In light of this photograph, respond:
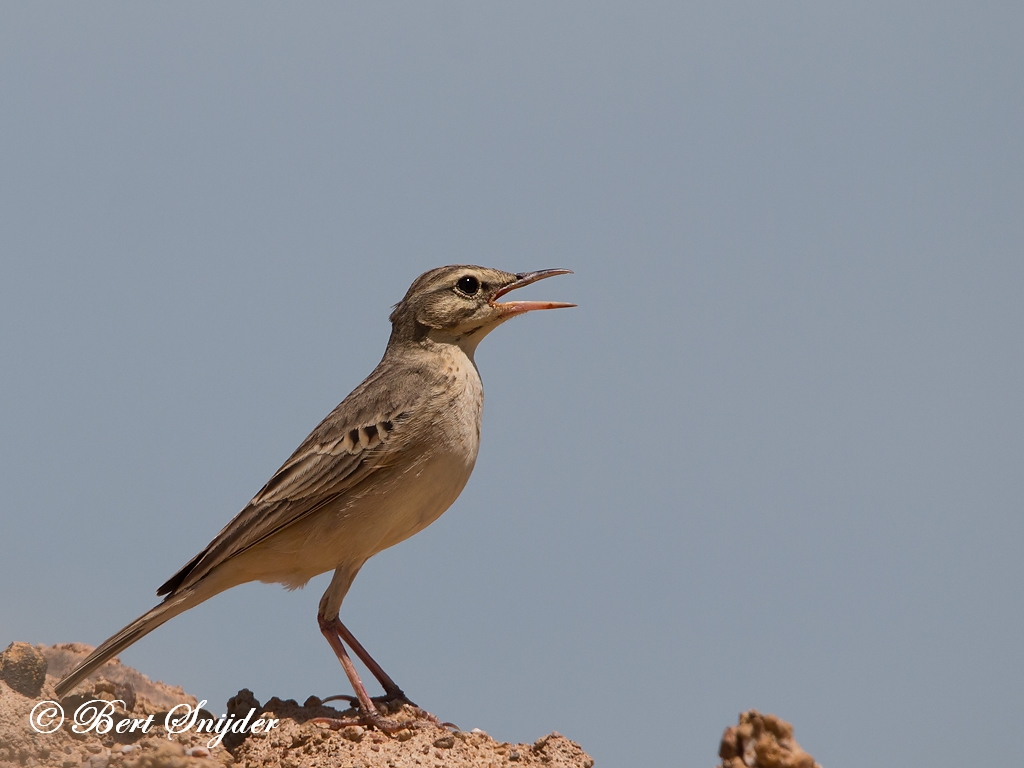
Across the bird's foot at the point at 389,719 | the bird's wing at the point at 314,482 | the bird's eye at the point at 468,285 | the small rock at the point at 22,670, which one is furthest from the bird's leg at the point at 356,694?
the bird's eye at the point at 468,285

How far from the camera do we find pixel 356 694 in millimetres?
8641

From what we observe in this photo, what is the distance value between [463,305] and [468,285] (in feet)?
0.70

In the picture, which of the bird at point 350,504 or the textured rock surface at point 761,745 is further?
the bird at point 350,504

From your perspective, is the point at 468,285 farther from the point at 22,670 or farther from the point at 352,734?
the point at 22,670

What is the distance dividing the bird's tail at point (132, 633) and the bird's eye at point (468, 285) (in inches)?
145

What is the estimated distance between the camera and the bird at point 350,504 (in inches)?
345

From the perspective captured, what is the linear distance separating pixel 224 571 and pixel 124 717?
5.47 feet

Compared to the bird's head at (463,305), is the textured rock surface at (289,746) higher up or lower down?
lower down

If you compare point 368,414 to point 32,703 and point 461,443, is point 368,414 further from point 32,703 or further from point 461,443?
point 32,703

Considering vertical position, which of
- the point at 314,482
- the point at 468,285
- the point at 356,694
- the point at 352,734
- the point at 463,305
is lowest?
the point at 352,734

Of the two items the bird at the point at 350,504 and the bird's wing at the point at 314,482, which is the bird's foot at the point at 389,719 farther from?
the bird's wing at the point at 314,482

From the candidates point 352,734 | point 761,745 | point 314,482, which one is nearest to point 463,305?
point 314,482

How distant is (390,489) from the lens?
28.7 ft

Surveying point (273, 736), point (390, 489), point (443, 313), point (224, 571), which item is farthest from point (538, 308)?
point (273, 736)
